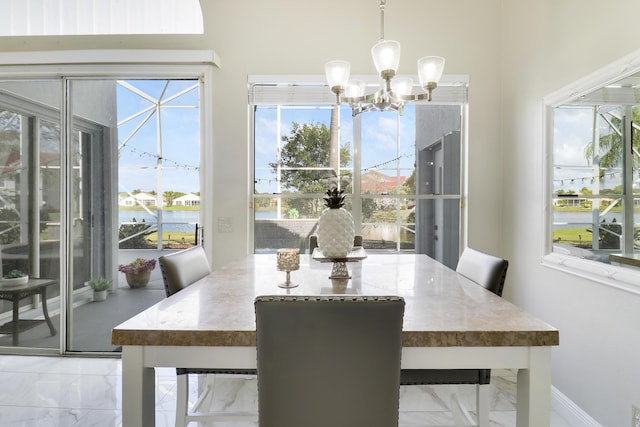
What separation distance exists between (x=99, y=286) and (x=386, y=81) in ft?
9.54

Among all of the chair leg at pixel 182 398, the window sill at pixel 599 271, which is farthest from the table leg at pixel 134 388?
the window sill at pixel 599 271

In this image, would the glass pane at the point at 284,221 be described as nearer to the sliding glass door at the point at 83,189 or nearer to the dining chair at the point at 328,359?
the sliding glass door at the point at 83,189

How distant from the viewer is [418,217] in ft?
10.3

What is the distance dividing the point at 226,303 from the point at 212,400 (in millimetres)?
1404

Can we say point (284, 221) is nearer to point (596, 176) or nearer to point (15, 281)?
point (596, 176)

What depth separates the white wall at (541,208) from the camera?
1.69 metres

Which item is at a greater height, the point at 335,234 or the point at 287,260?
the point at 335,234

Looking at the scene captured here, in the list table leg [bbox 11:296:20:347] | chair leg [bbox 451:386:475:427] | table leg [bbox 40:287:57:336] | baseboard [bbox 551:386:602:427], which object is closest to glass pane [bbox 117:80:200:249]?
table leg [bbox 40:287:57:336]

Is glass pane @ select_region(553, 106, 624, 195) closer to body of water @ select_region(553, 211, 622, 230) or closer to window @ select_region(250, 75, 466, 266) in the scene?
body of water @ select_region(553, 211, 622, 230)

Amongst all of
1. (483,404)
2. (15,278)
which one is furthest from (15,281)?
(483,404)

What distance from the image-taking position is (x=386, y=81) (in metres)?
1.84

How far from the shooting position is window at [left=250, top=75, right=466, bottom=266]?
122 inches

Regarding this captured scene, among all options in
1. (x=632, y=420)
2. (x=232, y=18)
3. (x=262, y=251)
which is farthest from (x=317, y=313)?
(x=232, y=18)

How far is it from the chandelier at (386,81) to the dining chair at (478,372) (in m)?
0.88
